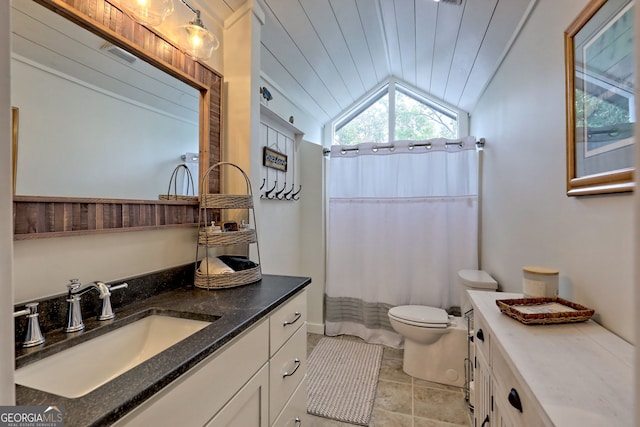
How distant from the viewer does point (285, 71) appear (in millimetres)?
2133

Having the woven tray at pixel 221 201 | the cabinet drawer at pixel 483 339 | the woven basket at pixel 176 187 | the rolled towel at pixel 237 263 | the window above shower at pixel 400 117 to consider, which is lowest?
the cabinet drawer at pixel 483 339

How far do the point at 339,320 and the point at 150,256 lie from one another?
2.03 m

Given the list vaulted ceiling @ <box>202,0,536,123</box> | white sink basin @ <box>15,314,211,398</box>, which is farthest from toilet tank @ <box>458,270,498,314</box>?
white sink basin @ <box>15,314,211,398</box>

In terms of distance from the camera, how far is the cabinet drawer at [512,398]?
645mm

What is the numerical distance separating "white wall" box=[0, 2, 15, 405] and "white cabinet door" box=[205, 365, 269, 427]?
580mm

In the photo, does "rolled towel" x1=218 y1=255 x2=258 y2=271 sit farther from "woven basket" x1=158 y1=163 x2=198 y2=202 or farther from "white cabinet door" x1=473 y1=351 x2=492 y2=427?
"white cabinet door" x1=473 y1=351 x2=492 y2=427

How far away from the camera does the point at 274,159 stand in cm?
225

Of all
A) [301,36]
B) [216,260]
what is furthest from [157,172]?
[301,36]

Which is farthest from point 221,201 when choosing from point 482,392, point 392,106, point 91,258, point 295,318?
point 392,106

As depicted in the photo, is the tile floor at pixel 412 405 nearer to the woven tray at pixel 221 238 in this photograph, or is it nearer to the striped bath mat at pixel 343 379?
the striped bath mat at pixel 343 379

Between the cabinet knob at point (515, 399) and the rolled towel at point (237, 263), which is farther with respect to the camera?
the rolled towel at point (237, 263)

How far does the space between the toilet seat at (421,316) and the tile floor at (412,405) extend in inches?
16.3

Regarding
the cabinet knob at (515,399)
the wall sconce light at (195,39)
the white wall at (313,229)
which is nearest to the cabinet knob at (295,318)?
the cabinet knob at (515,399)

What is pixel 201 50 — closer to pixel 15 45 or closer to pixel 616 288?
pixel 15 45
